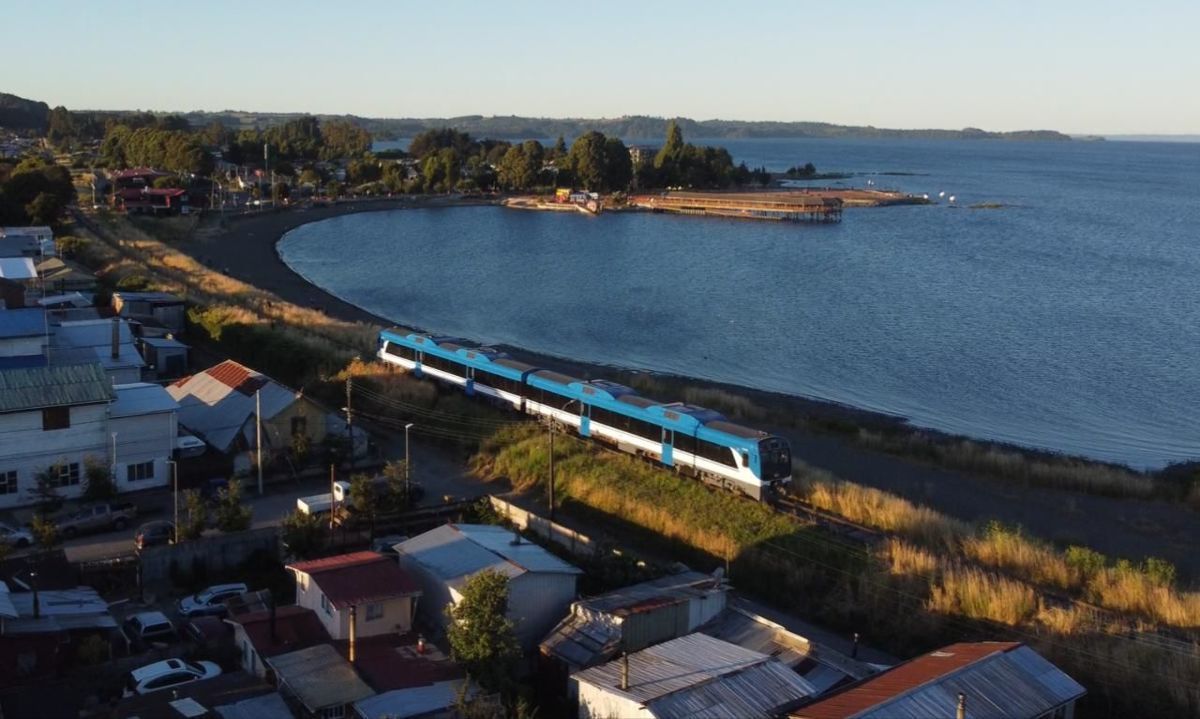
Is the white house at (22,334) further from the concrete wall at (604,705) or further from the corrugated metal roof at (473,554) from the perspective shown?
the concrete wall at (604,705)

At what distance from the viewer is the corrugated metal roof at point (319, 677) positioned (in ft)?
22.7

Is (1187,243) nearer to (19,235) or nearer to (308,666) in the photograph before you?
(19,235)

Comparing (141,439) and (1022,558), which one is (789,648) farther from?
(141,439)

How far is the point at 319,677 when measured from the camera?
23.7ft

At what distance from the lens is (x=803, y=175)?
290 feet

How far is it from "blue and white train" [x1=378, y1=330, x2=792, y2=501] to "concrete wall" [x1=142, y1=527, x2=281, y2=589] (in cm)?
457

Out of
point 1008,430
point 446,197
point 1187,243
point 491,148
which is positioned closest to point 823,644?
point 1008,430

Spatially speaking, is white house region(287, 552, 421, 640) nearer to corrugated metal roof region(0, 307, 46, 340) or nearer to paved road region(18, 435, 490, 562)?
paved road region(18, 435, 490, 562)

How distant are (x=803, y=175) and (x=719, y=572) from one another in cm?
8229

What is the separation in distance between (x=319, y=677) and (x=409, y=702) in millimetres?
781

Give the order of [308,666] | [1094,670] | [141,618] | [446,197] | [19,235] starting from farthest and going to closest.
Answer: [446,197] < [19,235] < [141,618] < [1094,670] < [308,666]

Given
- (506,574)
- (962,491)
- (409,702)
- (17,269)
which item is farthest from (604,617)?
(17,269)

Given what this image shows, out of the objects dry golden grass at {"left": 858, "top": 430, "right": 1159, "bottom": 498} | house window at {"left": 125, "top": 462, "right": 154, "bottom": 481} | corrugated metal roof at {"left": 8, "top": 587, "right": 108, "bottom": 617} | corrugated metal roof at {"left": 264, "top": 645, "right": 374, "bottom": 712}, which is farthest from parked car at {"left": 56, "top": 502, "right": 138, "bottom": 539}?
dry golden grass at {"left": 858, "top": 430, "right": 1159, "bottom": 498}

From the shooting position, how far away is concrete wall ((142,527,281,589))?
977 cm
